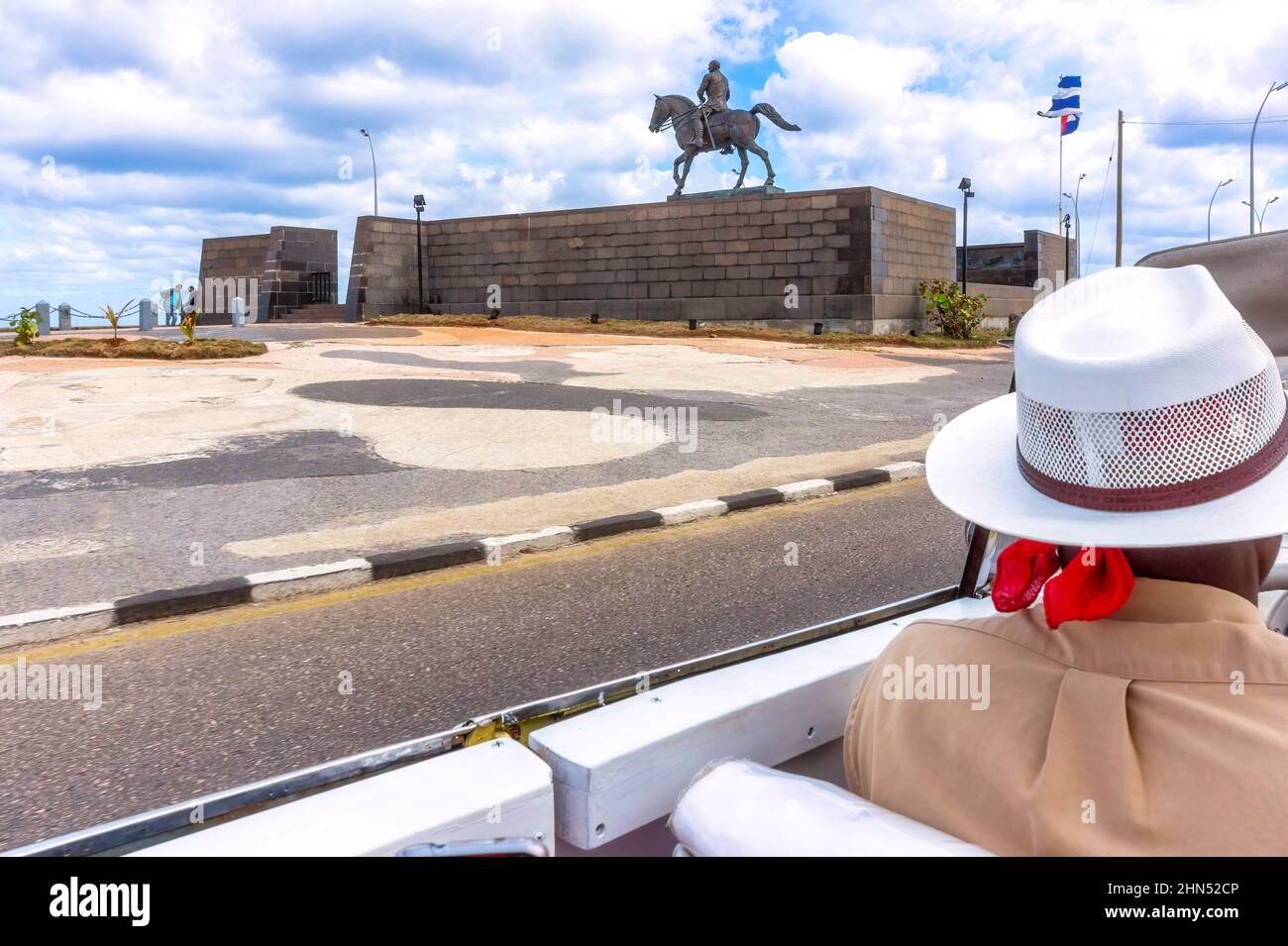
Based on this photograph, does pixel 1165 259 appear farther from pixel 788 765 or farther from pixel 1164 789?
pixel 1164 789

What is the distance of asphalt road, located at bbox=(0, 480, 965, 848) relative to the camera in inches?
128

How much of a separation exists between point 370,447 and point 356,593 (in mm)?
4314

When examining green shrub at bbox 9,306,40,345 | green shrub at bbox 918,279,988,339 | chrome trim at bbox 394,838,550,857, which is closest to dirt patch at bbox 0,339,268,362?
green shrub at bbox 9,306,40,345

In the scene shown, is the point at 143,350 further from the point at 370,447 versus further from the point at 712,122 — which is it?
the point at 712,122

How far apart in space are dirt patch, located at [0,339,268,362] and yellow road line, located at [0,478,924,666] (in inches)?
530

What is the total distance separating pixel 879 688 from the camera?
150cm

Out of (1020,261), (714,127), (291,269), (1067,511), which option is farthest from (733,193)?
(1067,511)

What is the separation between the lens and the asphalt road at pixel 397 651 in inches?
128

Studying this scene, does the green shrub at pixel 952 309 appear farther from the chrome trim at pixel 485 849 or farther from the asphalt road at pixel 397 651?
the chrome trim at pixel 485 849

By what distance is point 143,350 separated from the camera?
58.5 feet

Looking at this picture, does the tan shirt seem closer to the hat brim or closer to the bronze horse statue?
the hat brim

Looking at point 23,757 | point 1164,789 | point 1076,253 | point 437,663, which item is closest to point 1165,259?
point 1164,789

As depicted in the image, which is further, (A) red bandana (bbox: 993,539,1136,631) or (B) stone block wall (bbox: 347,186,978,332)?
Answer: (B) stone block wall (bbox: 347,186,978,332)

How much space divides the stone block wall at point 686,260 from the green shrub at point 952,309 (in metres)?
0.66
